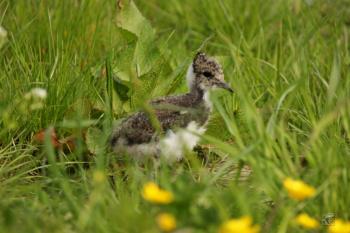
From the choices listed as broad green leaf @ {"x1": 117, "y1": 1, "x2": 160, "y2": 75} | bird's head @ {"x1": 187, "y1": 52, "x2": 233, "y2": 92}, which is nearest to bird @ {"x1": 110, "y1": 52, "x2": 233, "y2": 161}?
bird's head @ {"x1": 187, "y1": 52, "x2": 233, "y2": 92}

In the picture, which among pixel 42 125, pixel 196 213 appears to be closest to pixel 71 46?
pixel 42 125

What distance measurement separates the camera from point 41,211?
11.2 feet

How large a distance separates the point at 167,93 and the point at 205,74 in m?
0.40

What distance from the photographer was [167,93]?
506cm

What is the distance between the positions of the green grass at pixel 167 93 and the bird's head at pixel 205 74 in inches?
2.6

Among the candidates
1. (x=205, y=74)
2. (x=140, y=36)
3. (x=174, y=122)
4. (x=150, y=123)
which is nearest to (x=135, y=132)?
(x=150, y=123)

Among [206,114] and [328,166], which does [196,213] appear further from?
[206,114]

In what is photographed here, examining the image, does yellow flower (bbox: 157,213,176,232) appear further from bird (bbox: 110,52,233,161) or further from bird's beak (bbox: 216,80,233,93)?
bird's beak (bbox: 216,80,233,93)

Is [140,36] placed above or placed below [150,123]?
above

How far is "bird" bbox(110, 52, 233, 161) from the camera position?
14.5 feet

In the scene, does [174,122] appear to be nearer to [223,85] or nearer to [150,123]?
[150,123]

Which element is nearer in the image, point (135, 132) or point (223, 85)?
point (135, 132)

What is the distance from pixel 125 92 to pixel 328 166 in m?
1.58

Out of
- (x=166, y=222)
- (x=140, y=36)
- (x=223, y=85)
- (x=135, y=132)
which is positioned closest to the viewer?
(x=166, y=222)
